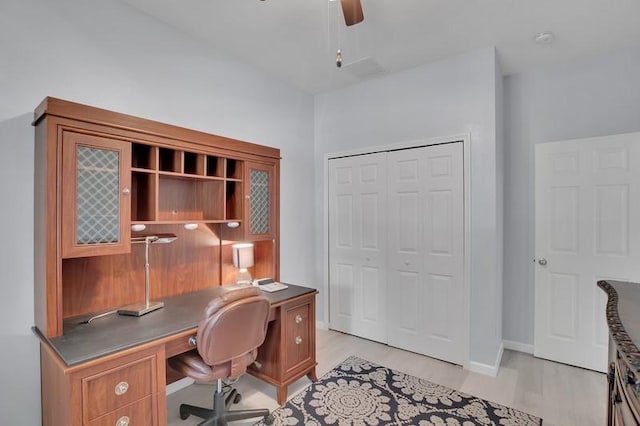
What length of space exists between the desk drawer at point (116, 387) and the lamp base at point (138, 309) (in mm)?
444

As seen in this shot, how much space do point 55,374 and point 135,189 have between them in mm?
1136

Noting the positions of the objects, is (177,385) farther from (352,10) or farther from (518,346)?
(518,346)

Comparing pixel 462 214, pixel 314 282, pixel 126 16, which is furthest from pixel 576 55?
pixel 126 16

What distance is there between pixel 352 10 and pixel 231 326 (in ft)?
6.04

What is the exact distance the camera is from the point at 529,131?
312 centimetres

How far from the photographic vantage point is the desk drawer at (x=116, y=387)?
4.50ft

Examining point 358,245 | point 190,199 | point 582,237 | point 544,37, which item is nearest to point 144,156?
point 190,199

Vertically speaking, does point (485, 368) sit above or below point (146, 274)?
below

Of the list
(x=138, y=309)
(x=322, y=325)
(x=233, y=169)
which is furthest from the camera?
(x=322, y=325)

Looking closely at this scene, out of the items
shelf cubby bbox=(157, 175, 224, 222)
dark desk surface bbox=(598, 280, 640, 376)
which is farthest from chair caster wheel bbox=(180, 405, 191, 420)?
dark desk surface bbox=(598, 280, 640, 376)

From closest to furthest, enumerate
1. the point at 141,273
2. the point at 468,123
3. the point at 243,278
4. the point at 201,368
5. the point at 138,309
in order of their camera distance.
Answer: the point at 201,368 → the point at 138,309 → the point at 141,273 → the point at 243,278 → the point at 468,123

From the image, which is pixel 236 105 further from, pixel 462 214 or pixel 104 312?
pixel 462 214

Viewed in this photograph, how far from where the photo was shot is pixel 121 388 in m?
1.47

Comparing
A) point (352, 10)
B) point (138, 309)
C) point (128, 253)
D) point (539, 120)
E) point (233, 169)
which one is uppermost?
point (352, 10)
